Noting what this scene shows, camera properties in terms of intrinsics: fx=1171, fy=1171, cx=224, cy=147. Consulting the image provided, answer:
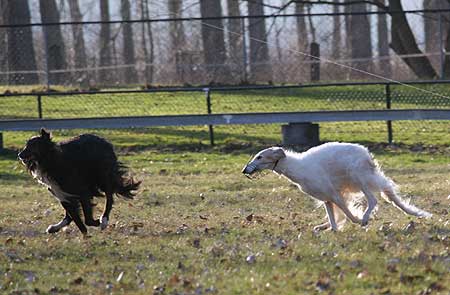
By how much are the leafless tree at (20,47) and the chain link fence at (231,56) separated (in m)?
0.03

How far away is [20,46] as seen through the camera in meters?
30.4

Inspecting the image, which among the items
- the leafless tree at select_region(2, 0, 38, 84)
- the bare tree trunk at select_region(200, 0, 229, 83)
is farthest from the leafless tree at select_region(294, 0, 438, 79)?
the leafless tree at select_region(2, 0, 38, 84)

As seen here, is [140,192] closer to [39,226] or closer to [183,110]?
[39,226]

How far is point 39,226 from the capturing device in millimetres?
13266

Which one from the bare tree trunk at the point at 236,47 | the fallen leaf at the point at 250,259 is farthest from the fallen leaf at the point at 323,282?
the bare tree trunk at the point at 236,47

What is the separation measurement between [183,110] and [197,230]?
13821 mm

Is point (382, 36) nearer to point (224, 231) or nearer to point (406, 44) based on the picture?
point (406, 44)

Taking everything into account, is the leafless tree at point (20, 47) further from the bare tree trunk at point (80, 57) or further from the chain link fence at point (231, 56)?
the bare tree trunk at point (80, 57)

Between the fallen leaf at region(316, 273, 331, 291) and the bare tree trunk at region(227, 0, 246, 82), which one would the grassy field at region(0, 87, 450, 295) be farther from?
the bare tree trunk at region(227, 0, 246, 82)

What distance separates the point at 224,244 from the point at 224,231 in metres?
1.17

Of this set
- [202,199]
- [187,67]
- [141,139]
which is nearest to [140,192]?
[202,199]

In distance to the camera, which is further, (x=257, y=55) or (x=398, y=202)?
(x=257, y=55)

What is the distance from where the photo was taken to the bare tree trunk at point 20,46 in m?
29.8

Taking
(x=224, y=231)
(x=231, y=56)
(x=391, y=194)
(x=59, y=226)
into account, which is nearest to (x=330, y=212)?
(x=391, y=194)
